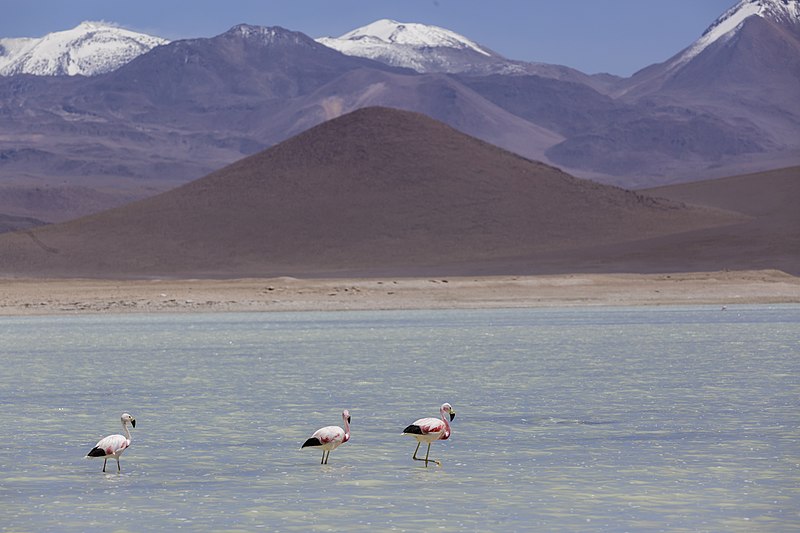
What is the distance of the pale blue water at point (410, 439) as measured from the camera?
38.7 ft

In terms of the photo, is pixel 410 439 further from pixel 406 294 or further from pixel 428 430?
pixel 406 294

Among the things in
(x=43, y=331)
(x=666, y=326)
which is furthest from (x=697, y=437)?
(x=43, y=331)

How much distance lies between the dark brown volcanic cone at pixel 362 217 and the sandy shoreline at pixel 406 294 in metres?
15.7

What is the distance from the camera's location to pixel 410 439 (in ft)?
52.1

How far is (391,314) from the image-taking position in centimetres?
4691

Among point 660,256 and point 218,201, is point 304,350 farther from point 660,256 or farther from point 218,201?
point 218,201

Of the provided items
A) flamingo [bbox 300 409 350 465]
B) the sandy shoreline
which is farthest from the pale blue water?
the sandy shoreline

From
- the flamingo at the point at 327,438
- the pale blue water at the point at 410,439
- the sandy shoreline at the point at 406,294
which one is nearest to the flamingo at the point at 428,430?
the pale blue water at the point at 410,439

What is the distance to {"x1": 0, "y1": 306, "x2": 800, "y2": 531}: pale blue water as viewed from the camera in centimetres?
1178

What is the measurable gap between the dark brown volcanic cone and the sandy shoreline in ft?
51.6

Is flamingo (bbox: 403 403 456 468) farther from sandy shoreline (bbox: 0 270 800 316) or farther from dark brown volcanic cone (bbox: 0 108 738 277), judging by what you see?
dark brown volcanic cone (bbox: 0 108 738 277)

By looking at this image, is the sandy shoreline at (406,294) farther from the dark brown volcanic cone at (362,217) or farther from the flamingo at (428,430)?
the flamingo at (428,430)

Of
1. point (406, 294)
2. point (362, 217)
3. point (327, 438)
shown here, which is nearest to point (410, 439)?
point (327, 438)

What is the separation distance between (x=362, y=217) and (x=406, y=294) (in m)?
40.8
